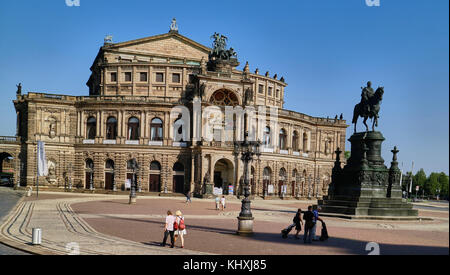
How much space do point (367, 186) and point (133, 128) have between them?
42.3 meters

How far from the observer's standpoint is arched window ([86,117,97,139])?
66.8 metres

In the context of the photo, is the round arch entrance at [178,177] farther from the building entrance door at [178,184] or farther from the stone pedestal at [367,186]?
the stone pedestal at [367,186]

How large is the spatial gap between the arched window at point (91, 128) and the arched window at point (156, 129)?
908 cm

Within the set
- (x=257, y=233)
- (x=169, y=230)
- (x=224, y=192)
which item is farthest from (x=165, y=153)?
(x=169, y=230)

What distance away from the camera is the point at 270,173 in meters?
68.6

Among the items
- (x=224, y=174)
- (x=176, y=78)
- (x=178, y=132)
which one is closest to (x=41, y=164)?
(x=178, y=132)

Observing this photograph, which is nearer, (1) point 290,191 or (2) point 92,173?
(2) point 92,173

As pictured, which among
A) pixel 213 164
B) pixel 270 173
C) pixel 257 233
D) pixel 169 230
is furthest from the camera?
pixel 270 173

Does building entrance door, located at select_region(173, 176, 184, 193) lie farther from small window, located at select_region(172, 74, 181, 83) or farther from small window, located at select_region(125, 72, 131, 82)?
small window, located at select_region(125, 72, 131, 82)

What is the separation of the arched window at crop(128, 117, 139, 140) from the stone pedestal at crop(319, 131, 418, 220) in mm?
38631

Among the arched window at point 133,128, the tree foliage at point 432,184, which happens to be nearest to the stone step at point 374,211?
the arched window at point 133,128

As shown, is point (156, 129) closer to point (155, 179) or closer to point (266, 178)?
point (155, 179)

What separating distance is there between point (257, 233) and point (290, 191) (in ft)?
168
